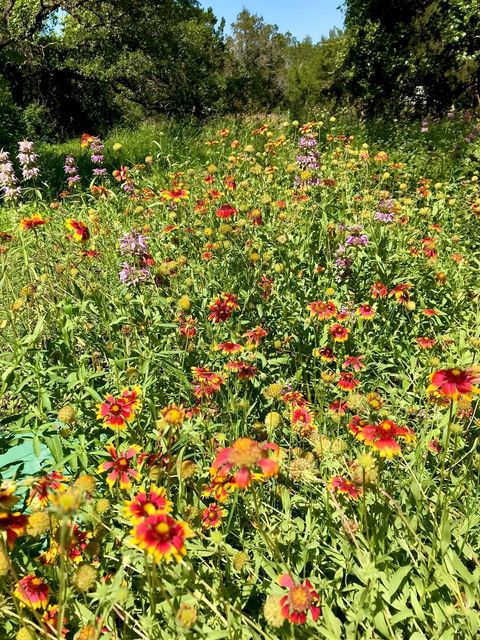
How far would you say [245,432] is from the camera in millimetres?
1733

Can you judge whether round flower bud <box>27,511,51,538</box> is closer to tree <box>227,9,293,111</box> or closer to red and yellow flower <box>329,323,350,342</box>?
red and yellow flower <box>329,323,350,342</box>

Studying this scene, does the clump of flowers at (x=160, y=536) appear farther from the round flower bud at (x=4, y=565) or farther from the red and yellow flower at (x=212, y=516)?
the red and yellow flower at (x=212, y=516)

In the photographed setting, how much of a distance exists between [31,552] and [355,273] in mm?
1977

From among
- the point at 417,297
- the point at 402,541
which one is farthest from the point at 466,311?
the point at 402,541

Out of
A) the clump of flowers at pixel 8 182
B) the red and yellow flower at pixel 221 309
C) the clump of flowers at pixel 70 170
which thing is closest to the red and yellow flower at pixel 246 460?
the red and yellow flower at pixel 221 309

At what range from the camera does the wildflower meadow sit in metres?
1.13

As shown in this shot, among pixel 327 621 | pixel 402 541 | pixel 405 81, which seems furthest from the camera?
pixel 405 81

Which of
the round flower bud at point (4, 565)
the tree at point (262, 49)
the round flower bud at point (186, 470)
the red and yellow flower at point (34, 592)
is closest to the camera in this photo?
the round flower bud at point (4, 565)

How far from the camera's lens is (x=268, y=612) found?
101 centimetres

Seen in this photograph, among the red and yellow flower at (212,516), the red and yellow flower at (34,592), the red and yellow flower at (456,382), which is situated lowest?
the red and yellow flower at (212,516)

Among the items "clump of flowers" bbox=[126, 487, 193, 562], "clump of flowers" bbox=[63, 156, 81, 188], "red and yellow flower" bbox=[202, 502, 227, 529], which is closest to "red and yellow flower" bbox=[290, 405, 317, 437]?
"red and yellow flower" bbox=[202, 502, 227, 529]

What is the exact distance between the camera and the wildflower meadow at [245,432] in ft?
3.70

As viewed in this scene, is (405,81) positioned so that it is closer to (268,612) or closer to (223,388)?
(223,388)

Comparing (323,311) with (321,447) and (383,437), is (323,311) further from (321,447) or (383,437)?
(383,437)
